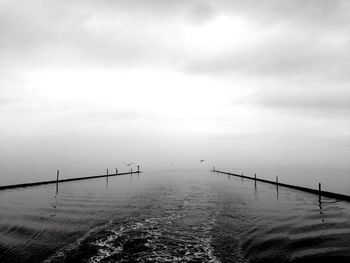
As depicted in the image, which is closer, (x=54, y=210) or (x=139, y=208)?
(x=54, y=210)

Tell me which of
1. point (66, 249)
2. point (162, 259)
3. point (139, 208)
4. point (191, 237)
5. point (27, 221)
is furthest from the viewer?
point (139, 208)

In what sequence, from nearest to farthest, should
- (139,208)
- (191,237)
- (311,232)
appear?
(191,237) < (311,232) < (139,208)

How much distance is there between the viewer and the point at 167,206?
83.1ft

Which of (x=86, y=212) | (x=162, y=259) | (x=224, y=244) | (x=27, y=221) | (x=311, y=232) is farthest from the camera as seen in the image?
(x=86, y=212)

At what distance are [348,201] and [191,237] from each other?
2296 cm

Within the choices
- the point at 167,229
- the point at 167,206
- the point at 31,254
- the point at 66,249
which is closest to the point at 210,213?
the point at 167,206

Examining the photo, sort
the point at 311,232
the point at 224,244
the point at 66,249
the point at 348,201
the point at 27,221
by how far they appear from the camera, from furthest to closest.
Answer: the point at 348,201, the point at 27,221, the point at 311,232, the point at 224,244, the point at 66,249

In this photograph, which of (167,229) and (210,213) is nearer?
(167,229)

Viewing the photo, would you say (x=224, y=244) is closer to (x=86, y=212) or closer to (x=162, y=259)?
(x=162, y=259)

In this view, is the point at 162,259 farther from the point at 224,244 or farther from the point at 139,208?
the point at 139,208

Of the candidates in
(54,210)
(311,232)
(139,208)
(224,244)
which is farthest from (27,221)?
(311,232)

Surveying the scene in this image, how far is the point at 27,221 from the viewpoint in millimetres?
17922

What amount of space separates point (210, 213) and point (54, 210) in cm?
1311

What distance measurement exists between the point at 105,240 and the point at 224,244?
248 inches
